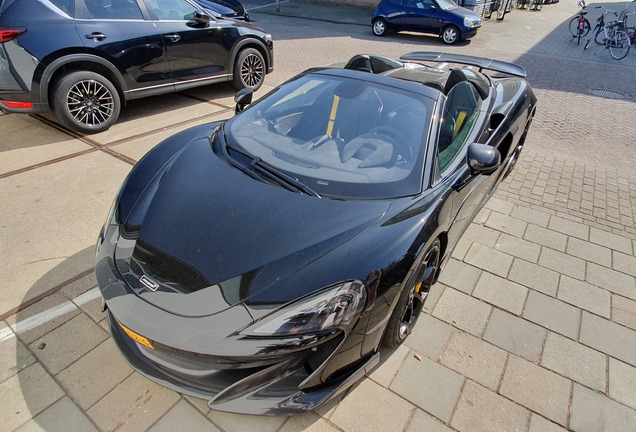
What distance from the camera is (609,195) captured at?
13.2 ft

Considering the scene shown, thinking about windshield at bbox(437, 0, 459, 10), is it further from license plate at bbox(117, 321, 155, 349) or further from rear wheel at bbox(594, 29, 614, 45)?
license plate at bbox(117, 321, 155, 349)

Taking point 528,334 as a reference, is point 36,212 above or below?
above

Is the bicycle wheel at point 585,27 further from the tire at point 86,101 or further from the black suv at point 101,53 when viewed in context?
the tire at point 86,101

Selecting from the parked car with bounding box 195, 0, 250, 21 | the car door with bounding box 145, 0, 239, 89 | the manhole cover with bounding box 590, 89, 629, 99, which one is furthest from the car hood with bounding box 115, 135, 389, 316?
the manhole cover with bounding box 590, 89, 629, 99

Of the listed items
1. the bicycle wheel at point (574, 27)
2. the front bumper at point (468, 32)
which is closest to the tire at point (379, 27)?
the front bumper at point (468, 32)

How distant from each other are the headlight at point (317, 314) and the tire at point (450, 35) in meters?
12.0

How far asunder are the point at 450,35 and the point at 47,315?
40.8 feet

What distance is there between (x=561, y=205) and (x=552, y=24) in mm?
16740

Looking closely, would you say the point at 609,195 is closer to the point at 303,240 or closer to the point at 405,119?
the point at 405,119

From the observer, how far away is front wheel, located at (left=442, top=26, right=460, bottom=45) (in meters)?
11.3

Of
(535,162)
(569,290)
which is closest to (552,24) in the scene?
(535,162)

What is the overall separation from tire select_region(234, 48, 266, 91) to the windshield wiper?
13.3ft

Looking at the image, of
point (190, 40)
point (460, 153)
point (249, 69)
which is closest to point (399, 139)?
point (460, 153)

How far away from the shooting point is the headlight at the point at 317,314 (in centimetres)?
148
